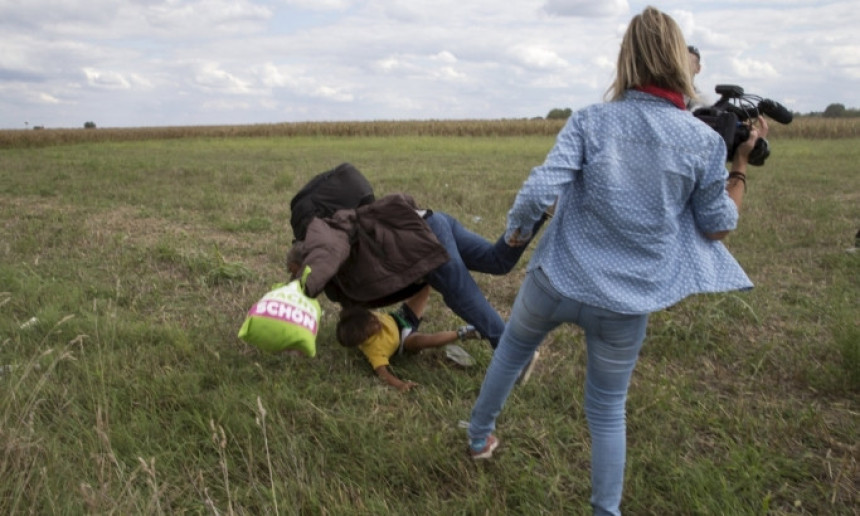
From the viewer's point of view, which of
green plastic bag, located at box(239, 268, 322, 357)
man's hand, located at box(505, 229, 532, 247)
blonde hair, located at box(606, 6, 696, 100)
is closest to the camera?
blonde hair, located at box(606, 6, 696, 100)

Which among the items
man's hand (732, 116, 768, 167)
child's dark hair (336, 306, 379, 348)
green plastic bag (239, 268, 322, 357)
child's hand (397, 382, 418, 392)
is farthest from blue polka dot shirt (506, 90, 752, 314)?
child's dark hair (336, 306, 379, 348)

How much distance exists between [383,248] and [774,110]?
6.04ft

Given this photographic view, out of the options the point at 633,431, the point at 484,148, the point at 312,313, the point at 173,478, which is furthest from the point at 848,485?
the point at 484,148

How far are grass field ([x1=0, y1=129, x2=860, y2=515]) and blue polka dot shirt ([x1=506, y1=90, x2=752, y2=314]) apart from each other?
88 cm

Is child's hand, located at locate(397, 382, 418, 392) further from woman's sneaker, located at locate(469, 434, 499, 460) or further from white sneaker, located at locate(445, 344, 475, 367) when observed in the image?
woman's sneaker, located at locate(469, 434, 499, 460)

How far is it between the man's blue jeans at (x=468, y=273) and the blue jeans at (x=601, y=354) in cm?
99

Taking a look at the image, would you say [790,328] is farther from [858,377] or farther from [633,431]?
[633,431]

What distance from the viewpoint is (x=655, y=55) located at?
1.93 meters

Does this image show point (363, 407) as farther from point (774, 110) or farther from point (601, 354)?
point (774, 110)

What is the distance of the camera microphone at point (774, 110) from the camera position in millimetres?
2535

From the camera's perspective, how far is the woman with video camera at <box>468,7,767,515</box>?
196 cm

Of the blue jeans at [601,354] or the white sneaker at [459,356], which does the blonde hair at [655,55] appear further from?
the white sneaker at [459,356]

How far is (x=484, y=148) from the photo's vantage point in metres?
23.3

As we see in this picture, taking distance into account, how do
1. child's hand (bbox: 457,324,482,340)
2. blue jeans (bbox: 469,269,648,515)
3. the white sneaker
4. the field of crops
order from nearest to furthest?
blue jeans (bbox: 469,269,648,515)
the white sneaker
child's hand (bbox: 457,324,482,340)
the field of crops
